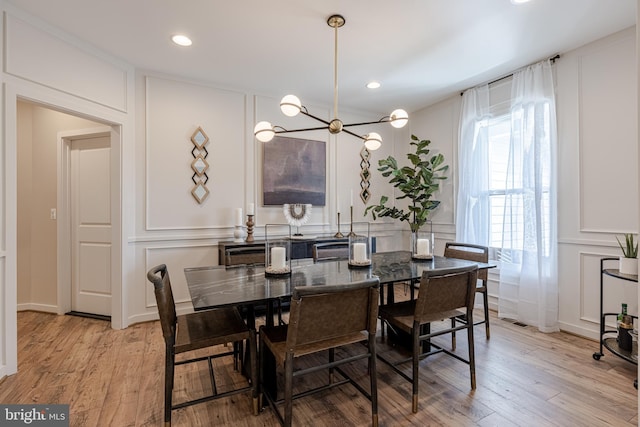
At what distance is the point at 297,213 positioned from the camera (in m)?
4.00

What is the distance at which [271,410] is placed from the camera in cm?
187

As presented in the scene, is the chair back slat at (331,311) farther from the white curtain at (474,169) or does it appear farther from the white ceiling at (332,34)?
the white curtain at (474,169)

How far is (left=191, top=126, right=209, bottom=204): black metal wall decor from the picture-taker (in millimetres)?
3535

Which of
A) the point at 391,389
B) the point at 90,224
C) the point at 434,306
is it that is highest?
the point at 90,224

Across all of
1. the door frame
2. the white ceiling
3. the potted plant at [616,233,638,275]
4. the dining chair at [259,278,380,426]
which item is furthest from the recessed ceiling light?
the potted plant at [616,233,638,275]

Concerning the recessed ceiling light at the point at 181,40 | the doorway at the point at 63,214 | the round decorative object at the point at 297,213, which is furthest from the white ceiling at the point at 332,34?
the round decorative object at the point at 297,213

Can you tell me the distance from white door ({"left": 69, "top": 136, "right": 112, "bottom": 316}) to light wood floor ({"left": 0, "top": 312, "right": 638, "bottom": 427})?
67cm

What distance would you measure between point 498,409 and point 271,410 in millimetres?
1375

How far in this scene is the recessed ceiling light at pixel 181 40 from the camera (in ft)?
8.71

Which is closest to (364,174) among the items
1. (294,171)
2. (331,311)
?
(294,171)

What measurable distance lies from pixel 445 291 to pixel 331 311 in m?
0.83

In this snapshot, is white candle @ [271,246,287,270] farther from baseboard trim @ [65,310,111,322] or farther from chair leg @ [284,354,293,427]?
baseboard trim @ [65,310,111,322]

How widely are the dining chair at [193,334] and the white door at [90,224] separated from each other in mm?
1983

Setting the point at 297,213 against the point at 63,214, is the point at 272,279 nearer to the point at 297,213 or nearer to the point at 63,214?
the point at 297,213
